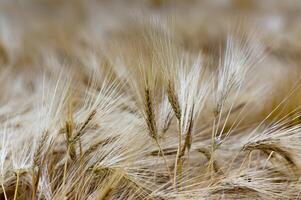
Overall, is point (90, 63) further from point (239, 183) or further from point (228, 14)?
point (228, 14)

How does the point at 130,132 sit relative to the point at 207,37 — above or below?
below

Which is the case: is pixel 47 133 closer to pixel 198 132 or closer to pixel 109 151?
pixel 109 151

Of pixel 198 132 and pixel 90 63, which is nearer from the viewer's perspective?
pixel 198 132

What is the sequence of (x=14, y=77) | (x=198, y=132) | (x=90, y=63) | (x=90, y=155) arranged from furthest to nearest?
(x=14, y=77) → (x=90, y=63) → (x=198, y=132) → (x=90, y=155)

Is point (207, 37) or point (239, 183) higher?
point (207, 37)

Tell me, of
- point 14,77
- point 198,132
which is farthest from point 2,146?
point 14,77

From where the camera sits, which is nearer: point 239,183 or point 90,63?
point 239,183

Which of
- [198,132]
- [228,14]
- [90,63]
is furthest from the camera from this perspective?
[228,14]


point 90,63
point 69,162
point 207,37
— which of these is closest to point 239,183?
point 69,162

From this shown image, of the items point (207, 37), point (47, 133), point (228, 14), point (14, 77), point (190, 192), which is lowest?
point (190, 192)
